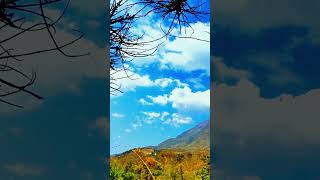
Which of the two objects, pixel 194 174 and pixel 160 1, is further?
pixel 194 174

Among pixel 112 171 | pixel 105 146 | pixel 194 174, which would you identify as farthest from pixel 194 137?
pixel 105 146

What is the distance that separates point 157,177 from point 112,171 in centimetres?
29

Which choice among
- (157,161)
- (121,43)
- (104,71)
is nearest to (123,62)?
(121,43)

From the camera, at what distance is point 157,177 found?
304 centimetres

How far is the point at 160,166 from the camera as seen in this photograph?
308 centimetres

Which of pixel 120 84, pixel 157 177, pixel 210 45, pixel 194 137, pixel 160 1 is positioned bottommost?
pixel 157 177

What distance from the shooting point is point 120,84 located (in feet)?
9.11

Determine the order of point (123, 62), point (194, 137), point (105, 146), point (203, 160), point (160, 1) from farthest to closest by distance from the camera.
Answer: point (203, 160)
point (194, 137)
point (123, 62)
point (160, 1)
point (105, 146)

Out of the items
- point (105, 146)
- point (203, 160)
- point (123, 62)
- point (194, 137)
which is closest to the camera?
point (105, 146)

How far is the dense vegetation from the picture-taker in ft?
9.96

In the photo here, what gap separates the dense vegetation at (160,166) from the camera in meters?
3.04

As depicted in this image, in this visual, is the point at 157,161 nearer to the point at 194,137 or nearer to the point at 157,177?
the point at 157,177

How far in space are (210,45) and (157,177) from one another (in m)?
0.96

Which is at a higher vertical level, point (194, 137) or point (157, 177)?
point (194, 137)
